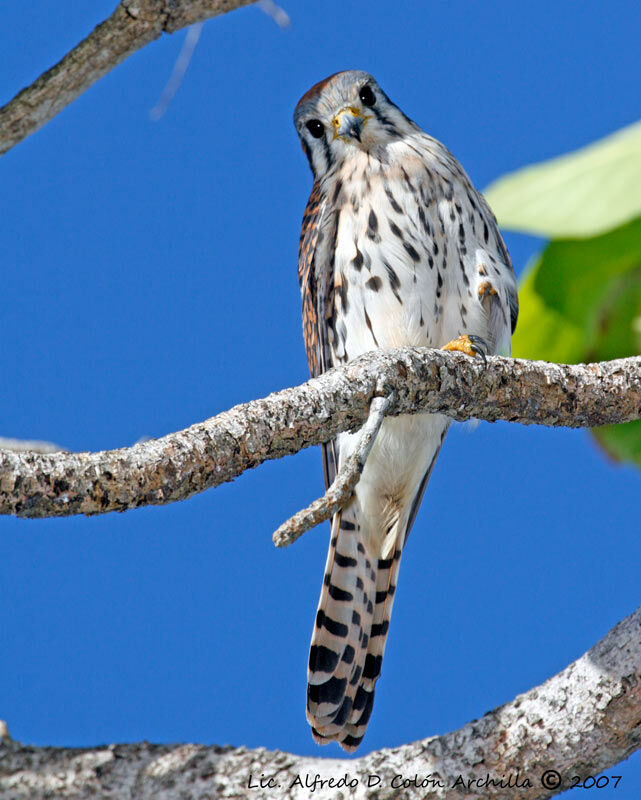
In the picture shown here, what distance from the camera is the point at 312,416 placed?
2066 millimetres

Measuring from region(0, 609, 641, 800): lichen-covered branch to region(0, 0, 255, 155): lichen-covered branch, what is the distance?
6.11ft

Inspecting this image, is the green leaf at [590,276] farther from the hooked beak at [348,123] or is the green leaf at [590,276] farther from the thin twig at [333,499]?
the hooked beak at [348,123]

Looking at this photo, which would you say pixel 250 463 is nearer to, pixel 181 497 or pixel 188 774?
pixel 181 497

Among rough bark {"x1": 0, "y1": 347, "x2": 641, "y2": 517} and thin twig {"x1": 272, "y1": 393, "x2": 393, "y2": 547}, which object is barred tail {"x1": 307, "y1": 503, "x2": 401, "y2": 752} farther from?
thin twig {"x1": 272, "y1": 393, "x2": 393, "y2": 547}

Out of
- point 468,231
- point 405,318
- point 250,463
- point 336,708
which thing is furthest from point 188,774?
point 468,231

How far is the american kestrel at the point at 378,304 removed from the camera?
3.34 m

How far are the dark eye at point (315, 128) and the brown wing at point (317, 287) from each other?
241 mm

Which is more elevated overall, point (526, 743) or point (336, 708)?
point (336, 708)

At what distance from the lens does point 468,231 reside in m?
3.50

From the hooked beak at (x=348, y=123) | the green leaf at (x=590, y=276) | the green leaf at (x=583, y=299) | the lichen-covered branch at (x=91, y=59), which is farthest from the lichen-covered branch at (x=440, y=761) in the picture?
the hooked beak at (x=348, y=123)

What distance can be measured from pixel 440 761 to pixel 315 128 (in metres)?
2.78

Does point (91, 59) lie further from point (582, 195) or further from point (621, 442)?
point (582, 195)

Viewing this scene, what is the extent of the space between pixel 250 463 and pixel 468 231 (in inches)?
76.3

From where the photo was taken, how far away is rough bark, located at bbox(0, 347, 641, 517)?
1.62 m
